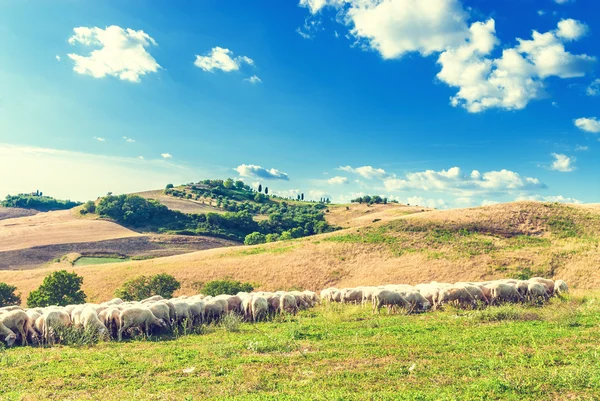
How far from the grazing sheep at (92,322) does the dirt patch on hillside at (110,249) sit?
221 ft

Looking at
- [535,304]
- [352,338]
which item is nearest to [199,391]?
[352,338]

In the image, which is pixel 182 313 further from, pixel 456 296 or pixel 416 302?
pixel 456 296

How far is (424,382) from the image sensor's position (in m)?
9.97

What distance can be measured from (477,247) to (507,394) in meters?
44.7

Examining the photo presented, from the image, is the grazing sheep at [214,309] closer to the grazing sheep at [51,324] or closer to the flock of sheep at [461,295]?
the grazing sheep at [51,324]

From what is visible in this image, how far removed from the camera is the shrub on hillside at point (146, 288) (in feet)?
119

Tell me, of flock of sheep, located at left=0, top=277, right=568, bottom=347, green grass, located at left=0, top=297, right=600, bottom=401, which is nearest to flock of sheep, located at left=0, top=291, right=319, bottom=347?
flock of sheep, located at left=0, top=277, right=568, bottom=347

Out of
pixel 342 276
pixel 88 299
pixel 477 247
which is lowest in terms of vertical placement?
pixel 88 299

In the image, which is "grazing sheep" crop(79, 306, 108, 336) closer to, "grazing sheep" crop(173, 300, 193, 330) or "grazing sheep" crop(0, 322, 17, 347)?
"grazing sheep" crop(0, 322, 17, 347)

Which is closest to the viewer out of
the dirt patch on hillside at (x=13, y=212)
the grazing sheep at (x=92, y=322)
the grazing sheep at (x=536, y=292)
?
the grazing sheep at (x=92, y=322)

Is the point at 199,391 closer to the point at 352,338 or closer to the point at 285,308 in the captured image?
the point at 352,338

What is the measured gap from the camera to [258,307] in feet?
70.5

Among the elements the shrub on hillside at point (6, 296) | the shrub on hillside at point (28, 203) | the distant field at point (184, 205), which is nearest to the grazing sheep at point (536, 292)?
the shrub on hillside at point (6, 296)

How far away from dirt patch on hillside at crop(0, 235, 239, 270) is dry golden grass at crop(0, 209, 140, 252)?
362 cm
